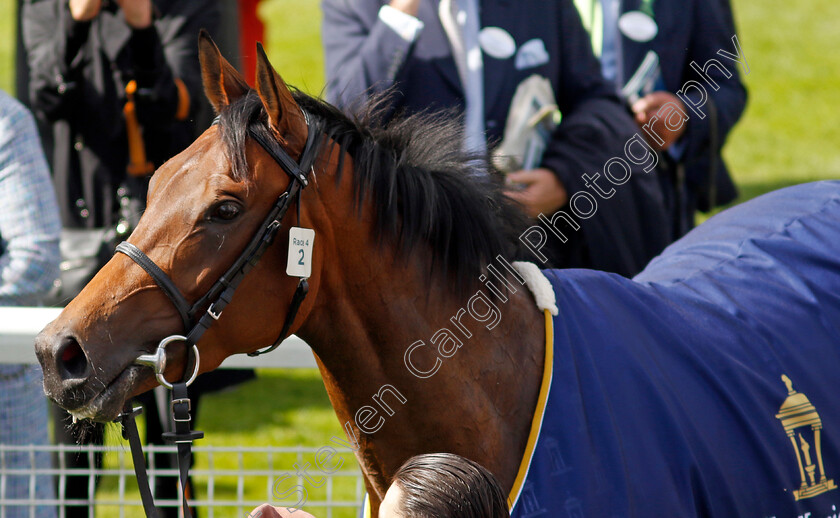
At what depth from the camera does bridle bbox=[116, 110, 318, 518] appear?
1692 millimetres

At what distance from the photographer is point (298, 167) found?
5.83 ft

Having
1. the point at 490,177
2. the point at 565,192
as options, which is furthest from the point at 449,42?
the point at 490,177

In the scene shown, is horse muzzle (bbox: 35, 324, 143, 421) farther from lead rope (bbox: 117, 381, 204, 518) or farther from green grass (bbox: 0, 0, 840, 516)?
green grass (bbox: 0, 0, 840, 516)

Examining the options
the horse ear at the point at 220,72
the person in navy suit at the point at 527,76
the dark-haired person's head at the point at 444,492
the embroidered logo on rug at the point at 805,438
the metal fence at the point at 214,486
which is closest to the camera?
the dark-haired person's head at the point at 444,492

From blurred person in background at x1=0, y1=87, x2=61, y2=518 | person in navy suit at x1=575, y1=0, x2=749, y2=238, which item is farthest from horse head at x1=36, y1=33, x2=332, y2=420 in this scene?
person in navy suit at x1=575, y1=0, x2=749, y2=238

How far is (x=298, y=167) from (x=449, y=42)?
138 centimetres

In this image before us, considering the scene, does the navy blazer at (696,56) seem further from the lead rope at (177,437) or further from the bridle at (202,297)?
the lead rope at (177,437)

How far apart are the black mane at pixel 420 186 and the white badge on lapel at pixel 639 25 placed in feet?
5.54

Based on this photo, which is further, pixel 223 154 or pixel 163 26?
pixel 163 26

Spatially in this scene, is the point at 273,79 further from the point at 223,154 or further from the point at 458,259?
the point at 458,259

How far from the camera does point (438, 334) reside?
1879 mm

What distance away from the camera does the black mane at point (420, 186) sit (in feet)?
6.10

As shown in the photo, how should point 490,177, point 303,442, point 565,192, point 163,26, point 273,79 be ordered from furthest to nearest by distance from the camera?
1. point 303,442
2. point 163,26
3. point 565,192
4. point 490,177
5. point 273,79

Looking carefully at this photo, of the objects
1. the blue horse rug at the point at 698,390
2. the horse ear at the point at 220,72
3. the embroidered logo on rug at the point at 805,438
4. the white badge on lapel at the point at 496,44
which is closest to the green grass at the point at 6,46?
the white badge on lapel at the point at 496,44
